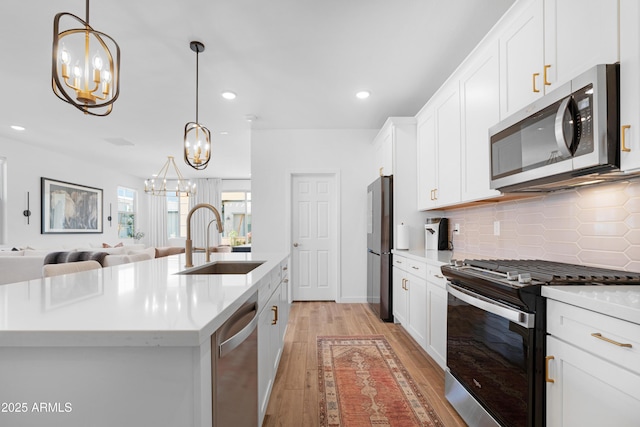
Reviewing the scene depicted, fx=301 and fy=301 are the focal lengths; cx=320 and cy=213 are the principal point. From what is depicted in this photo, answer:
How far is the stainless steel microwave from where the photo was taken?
45.4 inches

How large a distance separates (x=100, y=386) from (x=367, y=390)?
70.3 inches

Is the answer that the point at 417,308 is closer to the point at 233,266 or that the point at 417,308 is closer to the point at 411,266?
the point at 411,266

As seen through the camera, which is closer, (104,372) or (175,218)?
(104,372)

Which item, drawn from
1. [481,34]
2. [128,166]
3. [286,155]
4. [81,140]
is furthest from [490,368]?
[128,166]

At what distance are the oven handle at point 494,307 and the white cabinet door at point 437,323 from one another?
1.42ft

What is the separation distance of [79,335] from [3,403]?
0.25 metres

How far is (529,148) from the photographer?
5.16 ft

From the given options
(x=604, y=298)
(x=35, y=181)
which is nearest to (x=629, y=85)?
(x=604, y=298)

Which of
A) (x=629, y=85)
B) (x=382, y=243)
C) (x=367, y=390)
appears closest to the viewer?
(x=629, y=85)

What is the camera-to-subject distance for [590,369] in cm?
100

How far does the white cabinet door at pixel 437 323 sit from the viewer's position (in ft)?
7.04

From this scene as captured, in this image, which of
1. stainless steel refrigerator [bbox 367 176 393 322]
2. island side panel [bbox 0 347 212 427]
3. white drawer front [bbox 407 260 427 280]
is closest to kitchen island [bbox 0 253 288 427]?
island side panel [bbox 0 347 212 427]

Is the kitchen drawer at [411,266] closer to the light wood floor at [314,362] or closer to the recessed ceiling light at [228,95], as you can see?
the light wood floor at [314,362]

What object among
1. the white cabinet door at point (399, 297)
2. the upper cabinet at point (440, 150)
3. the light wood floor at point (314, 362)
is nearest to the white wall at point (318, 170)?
the light wood floor at point (314, 362)
